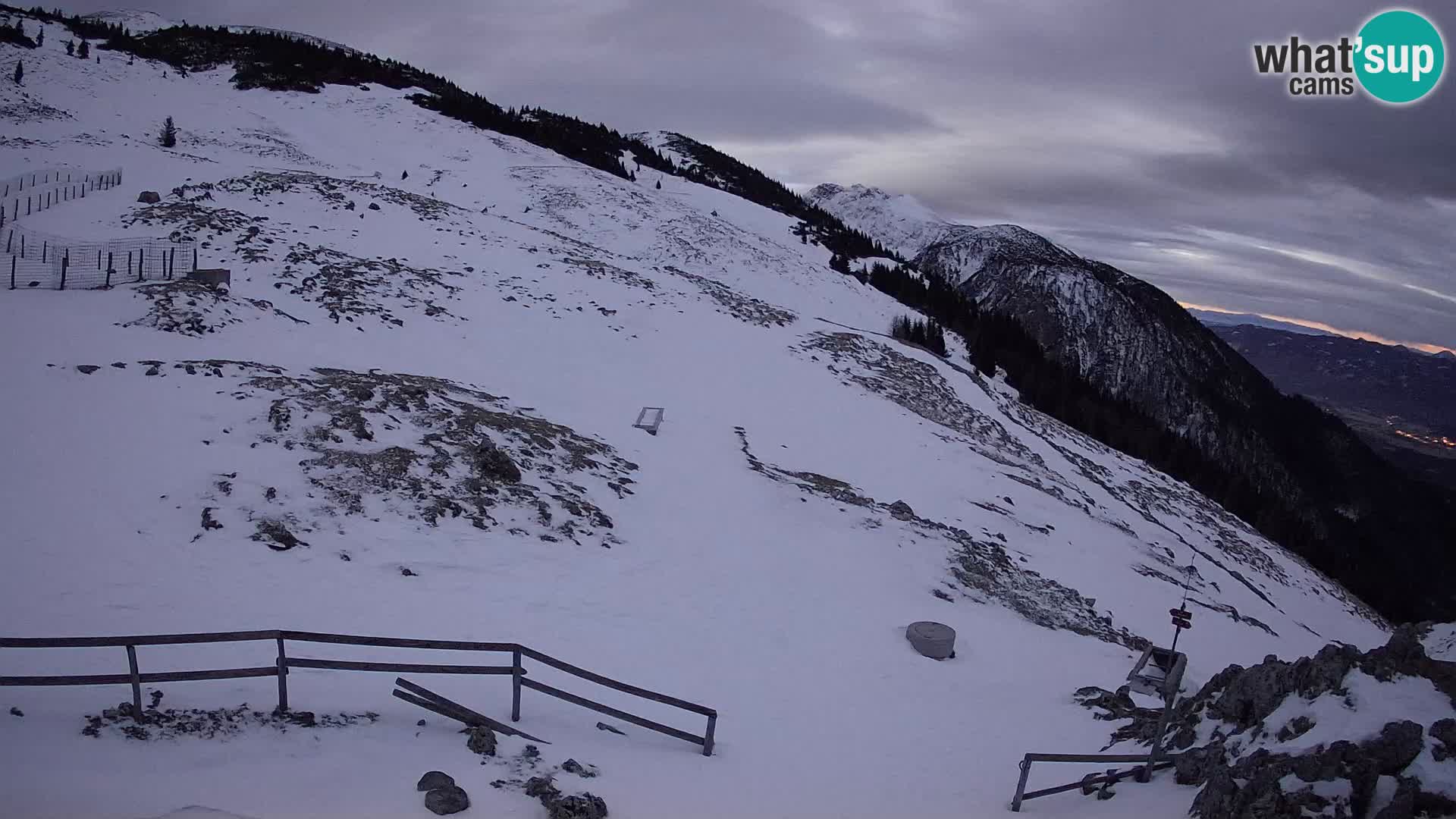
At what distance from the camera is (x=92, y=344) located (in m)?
14.7

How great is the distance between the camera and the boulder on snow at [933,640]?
13125 millimetres

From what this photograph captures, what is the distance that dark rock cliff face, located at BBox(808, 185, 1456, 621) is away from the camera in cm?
9544

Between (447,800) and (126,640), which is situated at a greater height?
(126,640)

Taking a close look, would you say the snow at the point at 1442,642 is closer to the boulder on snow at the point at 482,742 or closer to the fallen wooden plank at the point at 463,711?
the fallen wooden plank at the point at 463,711

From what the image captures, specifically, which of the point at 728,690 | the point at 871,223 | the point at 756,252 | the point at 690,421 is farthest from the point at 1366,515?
the point at 728,690

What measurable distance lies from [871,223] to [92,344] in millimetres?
144494

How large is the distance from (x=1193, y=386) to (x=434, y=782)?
128 metres

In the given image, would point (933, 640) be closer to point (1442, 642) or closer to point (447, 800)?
point (1442, 642)

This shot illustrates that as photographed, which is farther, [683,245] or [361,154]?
[361,154]

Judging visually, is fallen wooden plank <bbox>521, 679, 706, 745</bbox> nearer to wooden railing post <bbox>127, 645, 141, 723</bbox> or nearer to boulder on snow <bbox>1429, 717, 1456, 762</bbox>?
wooden railing post <bbox>127, 645, 141, 723</bbox>

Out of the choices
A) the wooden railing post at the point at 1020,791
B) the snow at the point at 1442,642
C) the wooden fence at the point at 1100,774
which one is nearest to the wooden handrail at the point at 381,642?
the wooden railing post at the point at 1020,791

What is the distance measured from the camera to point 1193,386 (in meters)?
110

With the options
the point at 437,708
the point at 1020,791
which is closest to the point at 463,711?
the point at 437,708

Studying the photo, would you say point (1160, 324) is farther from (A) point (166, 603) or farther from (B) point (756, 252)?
(A) point (166, 603)
